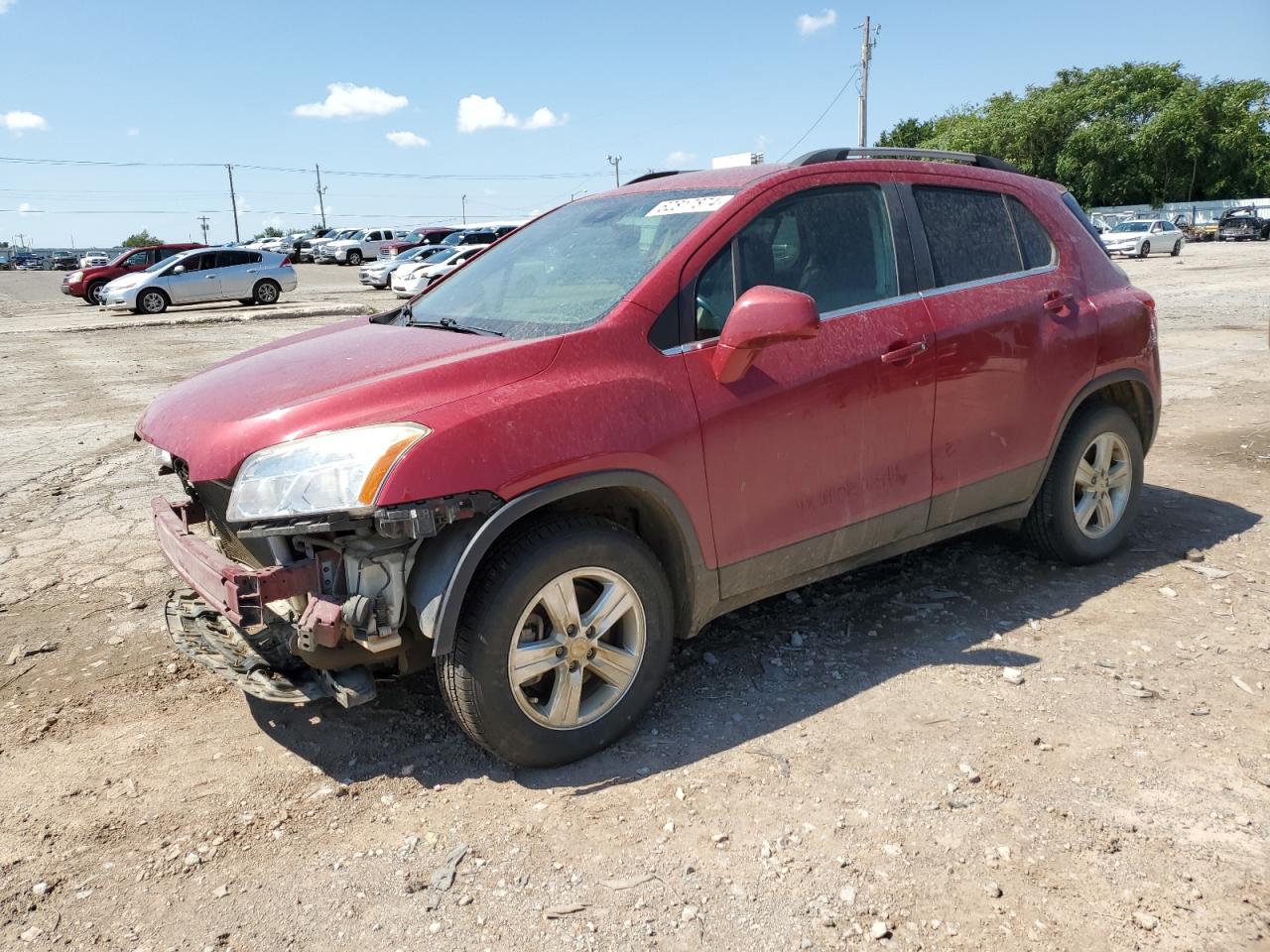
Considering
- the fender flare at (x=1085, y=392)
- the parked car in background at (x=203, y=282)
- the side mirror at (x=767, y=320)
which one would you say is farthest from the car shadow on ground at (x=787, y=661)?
the parked car in background at (x=203, y=282)

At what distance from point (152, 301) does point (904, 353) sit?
24292 mm

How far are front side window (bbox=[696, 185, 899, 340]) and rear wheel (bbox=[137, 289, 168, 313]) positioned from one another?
78.1 ft

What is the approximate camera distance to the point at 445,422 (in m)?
2.77

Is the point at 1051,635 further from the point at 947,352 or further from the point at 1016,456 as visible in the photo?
the point at 947,352

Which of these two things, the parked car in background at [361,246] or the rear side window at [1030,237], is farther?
the parked car in background at [361,246]

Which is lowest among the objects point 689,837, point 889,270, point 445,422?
point 689,837

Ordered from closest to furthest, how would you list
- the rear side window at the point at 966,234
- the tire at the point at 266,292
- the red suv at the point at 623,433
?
the red suv at the point at 623,433 < the rear side window at the point at 966,234 < the tire at the point at 266,292

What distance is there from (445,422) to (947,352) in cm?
209

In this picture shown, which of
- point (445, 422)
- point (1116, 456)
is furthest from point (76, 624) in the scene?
point (1116, 456)

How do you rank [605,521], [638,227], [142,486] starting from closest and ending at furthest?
[605,521] → [638,227] → [142,486]

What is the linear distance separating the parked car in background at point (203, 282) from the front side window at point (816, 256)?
78.0ft

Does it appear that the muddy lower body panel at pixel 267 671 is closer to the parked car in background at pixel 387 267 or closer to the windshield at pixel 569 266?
the windshield at pixel 569 266

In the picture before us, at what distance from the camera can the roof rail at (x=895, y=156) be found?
3.81 m

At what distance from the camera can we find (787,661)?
3.85 m
